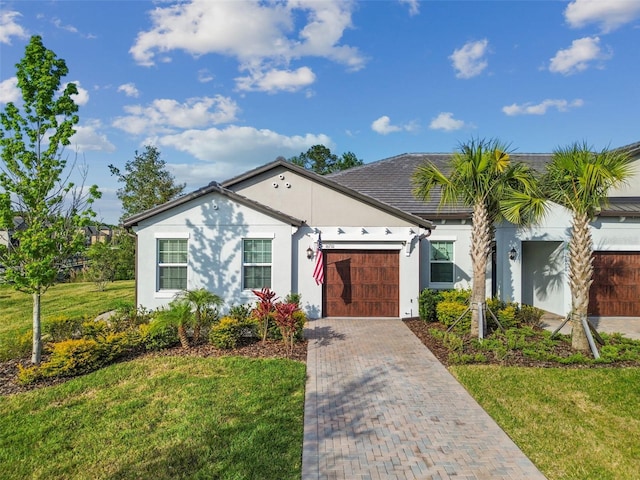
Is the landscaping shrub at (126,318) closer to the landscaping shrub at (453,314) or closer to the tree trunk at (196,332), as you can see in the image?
the tree trunk at (196,332)

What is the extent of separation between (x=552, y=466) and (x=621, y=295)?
11803mm

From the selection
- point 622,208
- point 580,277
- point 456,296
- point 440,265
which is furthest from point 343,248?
point 622,208

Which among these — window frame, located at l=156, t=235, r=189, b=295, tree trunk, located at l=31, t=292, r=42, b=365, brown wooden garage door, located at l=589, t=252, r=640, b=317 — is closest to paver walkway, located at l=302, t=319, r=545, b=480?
window frame, located at l=156, t=235, r=189, b=295

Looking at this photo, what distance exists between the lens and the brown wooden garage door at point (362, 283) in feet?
43.3

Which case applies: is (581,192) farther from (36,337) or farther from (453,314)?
(36,337)

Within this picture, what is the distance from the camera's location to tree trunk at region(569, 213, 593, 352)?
914 centimetres

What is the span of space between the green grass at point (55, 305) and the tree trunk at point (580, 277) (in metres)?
12.4

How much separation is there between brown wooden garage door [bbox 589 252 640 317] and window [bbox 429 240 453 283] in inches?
193

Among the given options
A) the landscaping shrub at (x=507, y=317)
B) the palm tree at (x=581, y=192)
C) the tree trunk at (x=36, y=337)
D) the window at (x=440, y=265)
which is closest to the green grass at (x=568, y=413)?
the palm tree at (x=581, y=192)

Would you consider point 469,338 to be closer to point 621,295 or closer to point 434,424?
point 434,424

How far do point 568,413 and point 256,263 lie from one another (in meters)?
9.09

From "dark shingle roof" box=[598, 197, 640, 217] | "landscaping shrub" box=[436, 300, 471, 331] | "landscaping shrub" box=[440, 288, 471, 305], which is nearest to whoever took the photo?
"landscaping shrub" box=[436, 300, 471, 331]

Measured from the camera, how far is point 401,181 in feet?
55.5

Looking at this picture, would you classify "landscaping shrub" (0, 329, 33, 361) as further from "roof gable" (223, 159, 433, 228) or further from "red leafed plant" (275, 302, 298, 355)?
"roof gable" (223, 159, 433, 228)
